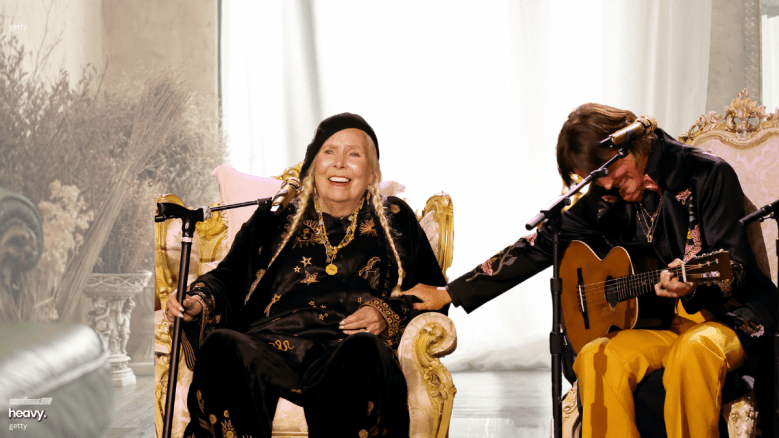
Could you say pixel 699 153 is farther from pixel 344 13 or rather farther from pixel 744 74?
pixel 344 13

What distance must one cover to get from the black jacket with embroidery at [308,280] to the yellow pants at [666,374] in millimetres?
702

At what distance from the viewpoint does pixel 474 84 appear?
486 centimetres

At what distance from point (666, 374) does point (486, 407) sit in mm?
1938

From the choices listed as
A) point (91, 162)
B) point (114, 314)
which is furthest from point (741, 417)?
point (91, 162)

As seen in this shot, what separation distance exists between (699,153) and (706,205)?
8.8 inches

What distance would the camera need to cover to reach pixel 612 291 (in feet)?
7.09

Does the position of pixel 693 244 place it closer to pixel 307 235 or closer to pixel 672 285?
pixel 672 285

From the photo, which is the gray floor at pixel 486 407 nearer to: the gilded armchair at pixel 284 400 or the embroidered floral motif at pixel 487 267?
the gilded armchair at pixel 284 400

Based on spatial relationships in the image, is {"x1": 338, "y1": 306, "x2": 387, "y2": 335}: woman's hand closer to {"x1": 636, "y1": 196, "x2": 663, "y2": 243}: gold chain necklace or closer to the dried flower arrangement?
{"x1": 636, "y1": 196, "x2": 663, "y2": 243}: gold chain necklace

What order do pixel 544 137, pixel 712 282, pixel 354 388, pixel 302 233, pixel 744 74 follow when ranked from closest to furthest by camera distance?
pixel 712 282, pixel 354 388, pixel 302 233, pixel 744 74, pixel 544 137

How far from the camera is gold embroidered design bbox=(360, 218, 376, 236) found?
2.58m

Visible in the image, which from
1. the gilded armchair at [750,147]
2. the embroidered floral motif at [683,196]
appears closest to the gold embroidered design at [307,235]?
the embroidered floral motif at [683,196]

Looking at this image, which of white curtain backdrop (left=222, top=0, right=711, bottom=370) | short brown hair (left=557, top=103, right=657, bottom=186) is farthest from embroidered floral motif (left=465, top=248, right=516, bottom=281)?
white curtain backdrop (left=222, top=0, right=711, bottom=370)

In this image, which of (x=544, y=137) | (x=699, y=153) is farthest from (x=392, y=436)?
(x=544, y=137)
